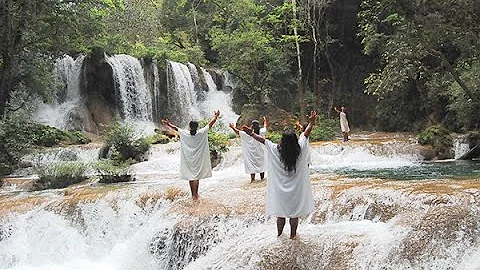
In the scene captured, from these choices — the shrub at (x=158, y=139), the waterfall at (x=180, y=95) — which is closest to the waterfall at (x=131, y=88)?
the waterfall at (x=180, y=95)

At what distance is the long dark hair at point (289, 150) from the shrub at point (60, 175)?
1025cm

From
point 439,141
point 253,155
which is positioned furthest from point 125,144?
point 439,141

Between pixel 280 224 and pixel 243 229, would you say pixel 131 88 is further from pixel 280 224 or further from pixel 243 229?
pixel 280 224

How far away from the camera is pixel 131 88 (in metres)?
27.9

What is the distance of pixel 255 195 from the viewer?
9.42m

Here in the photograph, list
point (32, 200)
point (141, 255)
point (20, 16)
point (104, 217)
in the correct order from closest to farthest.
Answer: point (141, 255)
point (104, 217)
point (32, 200)
point (20, 16)

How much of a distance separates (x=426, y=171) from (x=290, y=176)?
829 cm

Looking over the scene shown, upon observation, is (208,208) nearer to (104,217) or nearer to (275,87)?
(104,217)

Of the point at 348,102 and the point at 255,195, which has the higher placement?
the point at 348,102

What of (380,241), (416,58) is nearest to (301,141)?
(380,241)

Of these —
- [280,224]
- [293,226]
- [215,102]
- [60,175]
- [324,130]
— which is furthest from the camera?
[215,102]

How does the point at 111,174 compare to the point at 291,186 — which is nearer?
the point at 291,186

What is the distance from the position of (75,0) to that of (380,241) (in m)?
17.1

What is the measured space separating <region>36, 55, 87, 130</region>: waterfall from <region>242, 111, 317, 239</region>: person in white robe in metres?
21.5
